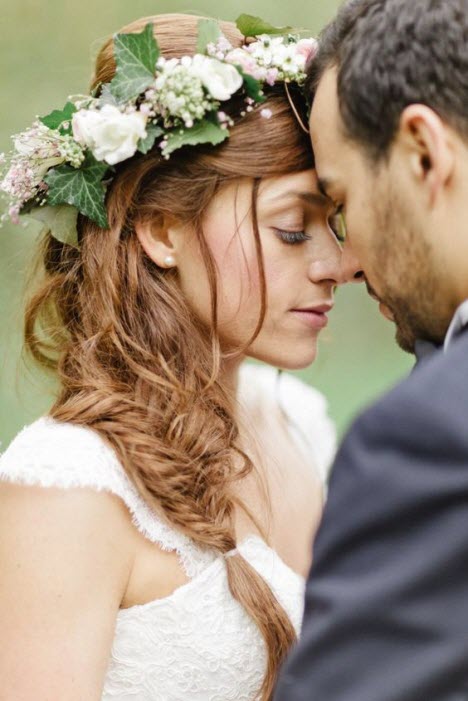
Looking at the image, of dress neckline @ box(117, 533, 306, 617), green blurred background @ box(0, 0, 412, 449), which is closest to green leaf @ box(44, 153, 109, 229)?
dress neckline @ box(117, 533, 306, 617)

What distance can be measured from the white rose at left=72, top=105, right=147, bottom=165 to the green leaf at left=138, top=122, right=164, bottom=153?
0.05ft

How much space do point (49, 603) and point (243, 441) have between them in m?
0.97

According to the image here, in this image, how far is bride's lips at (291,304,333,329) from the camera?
2793 mm

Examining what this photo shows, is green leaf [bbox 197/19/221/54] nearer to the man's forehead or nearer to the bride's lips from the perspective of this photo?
the man's forehead

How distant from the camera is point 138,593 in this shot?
8.08 feet

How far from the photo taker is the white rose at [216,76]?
2572mm

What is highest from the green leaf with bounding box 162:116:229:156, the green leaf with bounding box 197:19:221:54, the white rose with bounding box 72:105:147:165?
the green leaf with bounding box 197:19:221:54

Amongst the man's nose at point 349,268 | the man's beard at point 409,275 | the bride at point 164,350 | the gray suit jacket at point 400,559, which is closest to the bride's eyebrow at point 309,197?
the bride at point 164,350

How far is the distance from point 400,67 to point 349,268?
846mm

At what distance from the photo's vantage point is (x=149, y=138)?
2.61m

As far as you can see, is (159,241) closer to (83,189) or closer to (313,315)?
(83,189)

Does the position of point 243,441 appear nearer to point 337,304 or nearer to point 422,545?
point 422,545

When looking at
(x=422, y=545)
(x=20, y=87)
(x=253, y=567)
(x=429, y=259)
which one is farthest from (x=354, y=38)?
(x=20, y=87)

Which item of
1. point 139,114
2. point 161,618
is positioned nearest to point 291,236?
point 139,114
